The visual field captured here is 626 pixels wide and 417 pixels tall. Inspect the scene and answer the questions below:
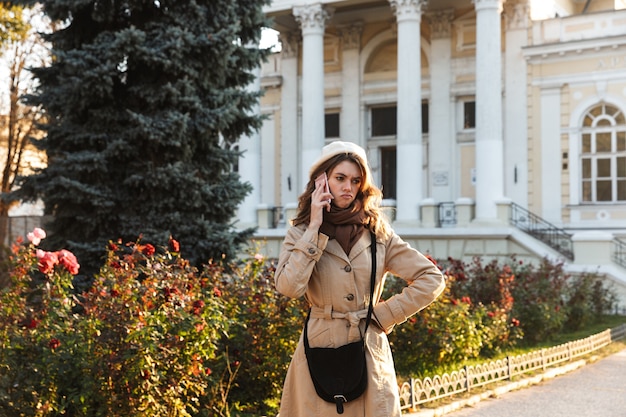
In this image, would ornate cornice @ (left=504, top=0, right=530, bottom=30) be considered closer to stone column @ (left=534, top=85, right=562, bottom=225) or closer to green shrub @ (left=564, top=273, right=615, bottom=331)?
stone column @ (left=534, top=85, right=562, bottom=225)

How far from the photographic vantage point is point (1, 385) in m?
5.58

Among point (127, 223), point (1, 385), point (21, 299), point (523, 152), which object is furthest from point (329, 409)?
point (523, 152)

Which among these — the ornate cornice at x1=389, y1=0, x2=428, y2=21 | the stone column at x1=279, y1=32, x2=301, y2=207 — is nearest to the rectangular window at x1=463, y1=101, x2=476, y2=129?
the ornate cornice at x1=389, y1=0, x2=428, y2=21

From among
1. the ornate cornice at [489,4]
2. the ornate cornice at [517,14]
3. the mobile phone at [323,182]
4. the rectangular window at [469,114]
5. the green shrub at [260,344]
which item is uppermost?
the ornate cornice at [517,14]

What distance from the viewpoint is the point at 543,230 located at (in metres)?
24.8

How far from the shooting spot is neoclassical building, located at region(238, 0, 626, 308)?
2408 cm

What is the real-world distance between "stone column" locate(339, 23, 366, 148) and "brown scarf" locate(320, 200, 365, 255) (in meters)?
26.2

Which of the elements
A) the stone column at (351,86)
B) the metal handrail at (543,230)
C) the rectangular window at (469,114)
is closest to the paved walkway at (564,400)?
the metal handrail at (543,230)

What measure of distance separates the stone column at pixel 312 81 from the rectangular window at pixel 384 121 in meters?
3.80

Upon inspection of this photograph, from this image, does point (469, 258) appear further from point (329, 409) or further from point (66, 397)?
point (329, 409)

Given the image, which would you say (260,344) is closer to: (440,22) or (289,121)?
(440,22)

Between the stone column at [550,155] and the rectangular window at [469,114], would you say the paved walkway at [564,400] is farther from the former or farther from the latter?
the rectangular window at [469,114]

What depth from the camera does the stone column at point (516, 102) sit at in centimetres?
2675

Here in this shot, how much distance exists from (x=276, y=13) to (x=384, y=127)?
5493 millimetres
